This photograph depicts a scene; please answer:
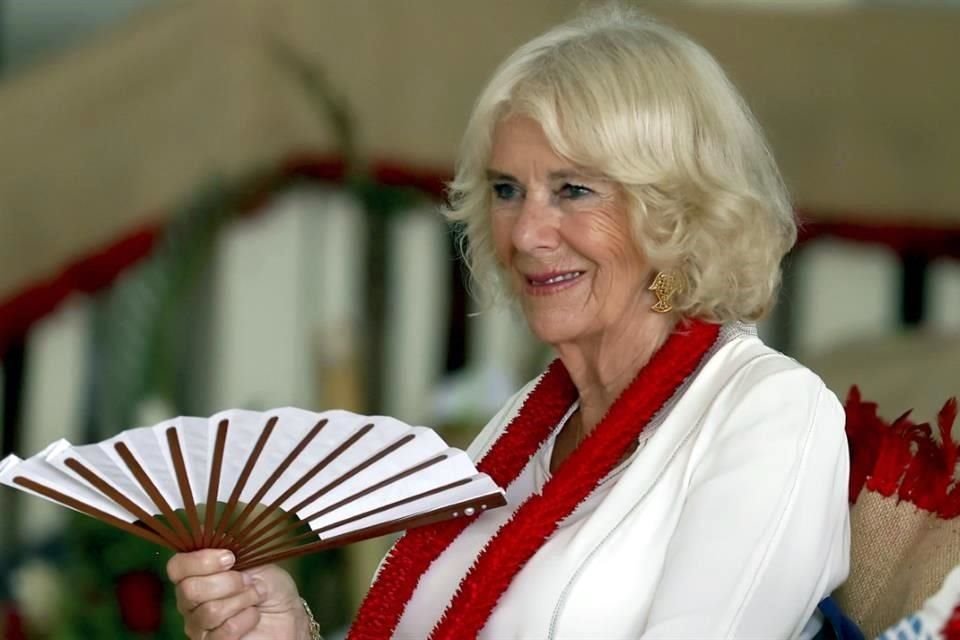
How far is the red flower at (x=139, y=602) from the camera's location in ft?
12.2

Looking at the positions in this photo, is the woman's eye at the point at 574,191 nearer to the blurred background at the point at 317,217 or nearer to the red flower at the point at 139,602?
the blurred background at the point at 317,217

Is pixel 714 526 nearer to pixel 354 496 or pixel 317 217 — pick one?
pixel 354 496

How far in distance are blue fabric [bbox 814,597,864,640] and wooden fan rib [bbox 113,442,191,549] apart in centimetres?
75

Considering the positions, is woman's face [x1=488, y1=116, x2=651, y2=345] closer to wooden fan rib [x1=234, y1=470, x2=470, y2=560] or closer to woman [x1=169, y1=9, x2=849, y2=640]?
woman [x1=169, y1=9, x2=849, y2=640]

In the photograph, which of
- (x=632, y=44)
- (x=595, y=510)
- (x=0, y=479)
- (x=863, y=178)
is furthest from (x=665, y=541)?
(x=863, y=178)

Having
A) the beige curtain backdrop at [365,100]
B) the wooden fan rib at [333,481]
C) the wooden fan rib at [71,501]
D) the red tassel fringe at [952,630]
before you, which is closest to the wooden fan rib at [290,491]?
the wooden fan rib at [333,481]

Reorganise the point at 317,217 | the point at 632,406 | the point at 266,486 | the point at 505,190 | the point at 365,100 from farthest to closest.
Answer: the point at 317,217
the point at 365,100
the point at 505,190
the point at 632,406
the point at 266,486

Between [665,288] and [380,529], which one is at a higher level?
[665,288]

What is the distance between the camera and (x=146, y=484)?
6.15ft

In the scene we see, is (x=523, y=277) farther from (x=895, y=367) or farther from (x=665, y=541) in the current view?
(x=895, y=367)

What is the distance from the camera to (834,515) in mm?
1853

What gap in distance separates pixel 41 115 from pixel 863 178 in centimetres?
198

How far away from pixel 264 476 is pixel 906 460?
2.48 ft

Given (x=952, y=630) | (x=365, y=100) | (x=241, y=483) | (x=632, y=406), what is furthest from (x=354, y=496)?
(x=365, y=100)
